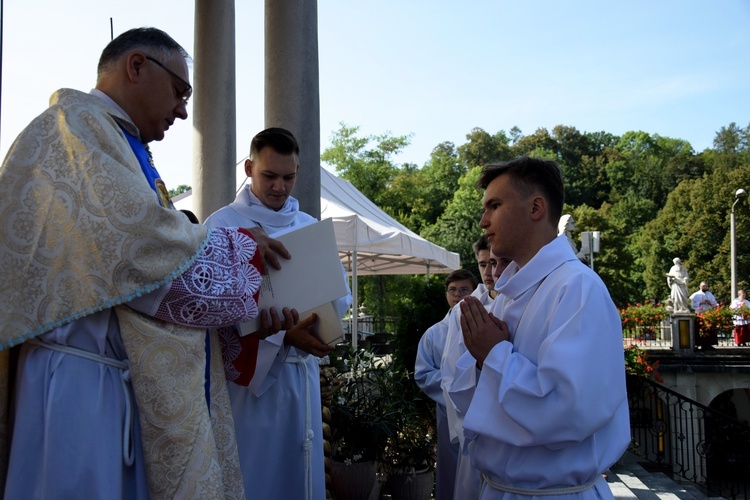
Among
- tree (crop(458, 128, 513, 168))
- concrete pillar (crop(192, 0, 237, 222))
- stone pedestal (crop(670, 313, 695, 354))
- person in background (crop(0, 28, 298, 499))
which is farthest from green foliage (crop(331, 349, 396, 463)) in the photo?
tree (crop(458, 128, 513, 168))

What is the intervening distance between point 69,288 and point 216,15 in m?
6.41

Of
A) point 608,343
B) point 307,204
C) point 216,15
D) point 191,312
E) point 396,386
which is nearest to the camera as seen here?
point 191,312

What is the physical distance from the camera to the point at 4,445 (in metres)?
1.97

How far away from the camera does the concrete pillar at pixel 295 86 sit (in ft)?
19.1

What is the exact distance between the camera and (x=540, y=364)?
2.19 m

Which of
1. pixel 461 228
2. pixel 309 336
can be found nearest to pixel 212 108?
pixel 309 336

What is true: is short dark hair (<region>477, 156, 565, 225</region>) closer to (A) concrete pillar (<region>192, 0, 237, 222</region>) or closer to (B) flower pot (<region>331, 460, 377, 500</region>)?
(B) flower pot (<region>331, 460, 377, 500</region>)

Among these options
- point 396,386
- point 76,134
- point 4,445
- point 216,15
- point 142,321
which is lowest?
point 396,386

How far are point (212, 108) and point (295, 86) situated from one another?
2.13m

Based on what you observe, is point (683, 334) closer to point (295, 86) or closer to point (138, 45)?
point (295, 86)

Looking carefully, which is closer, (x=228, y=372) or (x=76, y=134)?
(x=76, y=134)

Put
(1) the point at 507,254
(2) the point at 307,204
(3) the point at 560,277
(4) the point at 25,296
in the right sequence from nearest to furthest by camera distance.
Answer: (4) the point at 25,296 < (3) the point at 560,277 < (1) the point at 507,254 < (2) the point at 307,204

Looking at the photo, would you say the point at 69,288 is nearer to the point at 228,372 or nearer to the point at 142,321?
the point at 142,321

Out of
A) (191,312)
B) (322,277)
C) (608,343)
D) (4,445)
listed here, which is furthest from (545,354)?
(4,445)
